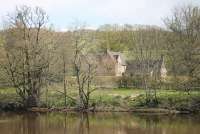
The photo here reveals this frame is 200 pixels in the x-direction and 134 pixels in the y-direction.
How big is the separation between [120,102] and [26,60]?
1209cm

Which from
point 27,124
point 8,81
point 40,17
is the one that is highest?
point 40,17

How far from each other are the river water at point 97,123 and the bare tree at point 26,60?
486 cm

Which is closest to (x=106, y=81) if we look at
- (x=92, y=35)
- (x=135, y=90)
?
(x=135, y=90)

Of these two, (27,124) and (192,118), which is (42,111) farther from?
(192,118)

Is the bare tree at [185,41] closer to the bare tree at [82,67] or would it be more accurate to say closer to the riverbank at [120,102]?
the riverbank at [120,102]

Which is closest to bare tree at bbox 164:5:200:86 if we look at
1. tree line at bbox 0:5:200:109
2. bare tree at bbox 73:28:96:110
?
tree line at bbox 0:5:200:109

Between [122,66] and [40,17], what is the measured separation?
31.9m

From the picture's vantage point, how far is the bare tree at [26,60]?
5153 cm

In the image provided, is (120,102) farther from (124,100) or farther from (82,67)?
(82,67)

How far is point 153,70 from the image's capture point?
185 feet

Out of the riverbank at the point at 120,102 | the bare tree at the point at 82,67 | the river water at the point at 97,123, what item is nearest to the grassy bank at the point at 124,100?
the riverbank at the point at 120,102

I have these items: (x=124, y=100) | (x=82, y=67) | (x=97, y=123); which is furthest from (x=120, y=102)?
(x=97, y=123)

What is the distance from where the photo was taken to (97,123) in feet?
129

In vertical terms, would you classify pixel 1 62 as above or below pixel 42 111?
above
